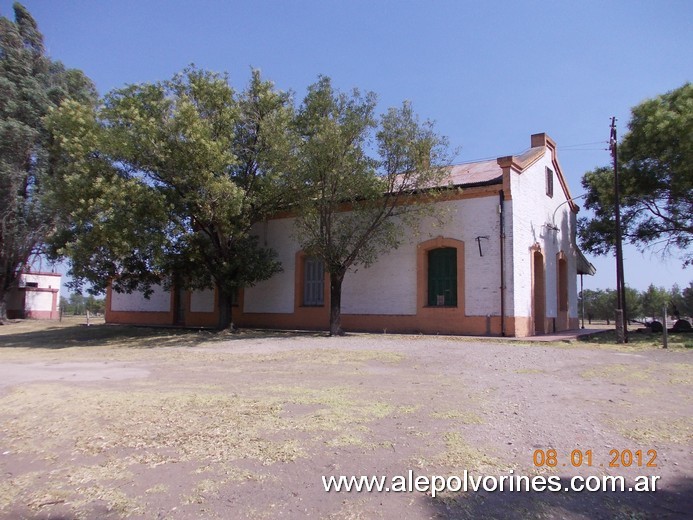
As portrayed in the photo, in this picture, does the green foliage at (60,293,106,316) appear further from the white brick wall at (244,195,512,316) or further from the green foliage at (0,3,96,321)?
the white brick wall at (244,195,512,316)

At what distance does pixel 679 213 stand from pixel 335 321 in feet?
52.1

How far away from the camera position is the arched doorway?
66.3ft

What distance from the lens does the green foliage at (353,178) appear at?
16.3m

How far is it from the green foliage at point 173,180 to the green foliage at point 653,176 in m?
13.7

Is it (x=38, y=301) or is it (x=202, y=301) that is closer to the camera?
(x=202, y=301)

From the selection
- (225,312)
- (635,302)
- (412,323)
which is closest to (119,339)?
(225,312)

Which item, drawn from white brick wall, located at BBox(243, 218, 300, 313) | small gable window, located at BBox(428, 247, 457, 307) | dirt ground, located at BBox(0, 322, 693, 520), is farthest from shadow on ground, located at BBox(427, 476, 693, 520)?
white brick wall, located at BBox(243, 218, 300, 313)

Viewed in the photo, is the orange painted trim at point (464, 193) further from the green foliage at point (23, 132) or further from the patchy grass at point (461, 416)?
the green foliage at point (23, 132)

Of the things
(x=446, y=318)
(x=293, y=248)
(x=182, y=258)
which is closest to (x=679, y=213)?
(x=446, y=318)

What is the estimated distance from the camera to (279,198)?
1834 cm

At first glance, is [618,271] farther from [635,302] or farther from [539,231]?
[635,302]

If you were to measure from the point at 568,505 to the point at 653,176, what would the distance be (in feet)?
67.8

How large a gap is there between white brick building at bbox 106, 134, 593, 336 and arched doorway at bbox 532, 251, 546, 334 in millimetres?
41

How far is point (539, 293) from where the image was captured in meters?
20.6
